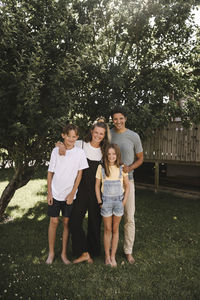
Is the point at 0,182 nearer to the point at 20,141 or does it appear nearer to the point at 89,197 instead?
the point at 20,141

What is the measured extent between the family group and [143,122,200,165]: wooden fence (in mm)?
4872

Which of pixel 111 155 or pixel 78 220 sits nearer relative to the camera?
pixel 111 155

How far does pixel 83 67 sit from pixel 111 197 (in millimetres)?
3061

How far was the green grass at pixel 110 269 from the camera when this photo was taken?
3166mm

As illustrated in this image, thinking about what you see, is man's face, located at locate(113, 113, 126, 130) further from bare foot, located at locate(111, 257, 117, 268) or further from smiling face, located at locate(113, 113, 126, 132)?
bare foot, located at locate(111, 257, 117, 268)

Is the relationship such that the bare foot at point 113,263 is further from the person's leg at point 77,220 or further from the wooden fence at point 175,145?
the wooden fence at point 175,145

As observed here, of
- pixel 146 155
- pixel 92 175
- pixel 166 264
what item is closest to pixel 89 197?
pixel 92 175

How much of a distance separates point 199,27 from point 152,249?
6.04 metres

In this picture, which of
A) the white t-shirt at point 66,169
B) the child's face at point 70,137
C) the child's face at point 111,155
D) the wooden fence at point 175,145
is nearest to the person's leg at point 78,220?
the white t-shirt at point 66,169

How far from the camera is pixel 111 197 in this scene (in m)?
3.71

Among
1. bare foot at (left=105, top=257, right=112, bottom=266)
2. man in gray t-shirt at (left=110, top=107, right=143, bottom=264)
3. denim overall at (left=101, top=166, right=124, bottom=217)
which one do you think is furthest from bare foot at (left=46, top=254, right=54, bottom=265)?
man in gray t-shirt at (left=110, top=107, right=143, bottom=264)

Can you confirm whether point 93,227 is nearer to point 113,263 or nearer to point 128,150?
point 113,263

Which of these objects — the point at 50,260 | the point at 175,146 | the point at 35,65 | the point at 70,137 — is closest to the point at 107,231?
the point at 50,260

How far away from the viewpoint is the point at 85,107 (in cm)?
613
